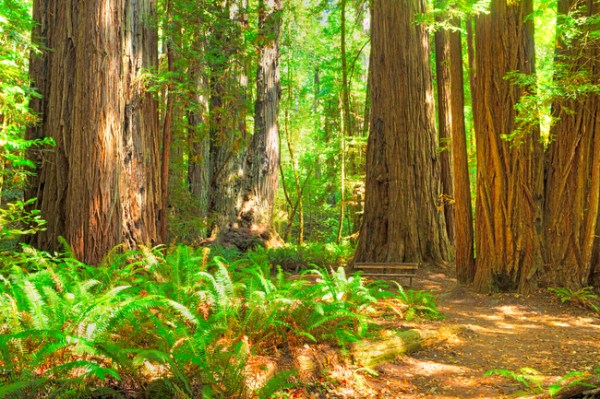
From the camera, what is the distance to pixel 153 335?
429 cm

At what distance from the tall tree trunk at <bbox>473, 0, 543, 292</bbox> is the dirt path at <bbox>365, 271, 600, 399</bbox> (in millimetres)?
561

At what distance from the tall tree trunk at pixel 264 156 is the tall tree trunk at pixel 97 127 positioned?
A: 6243mm

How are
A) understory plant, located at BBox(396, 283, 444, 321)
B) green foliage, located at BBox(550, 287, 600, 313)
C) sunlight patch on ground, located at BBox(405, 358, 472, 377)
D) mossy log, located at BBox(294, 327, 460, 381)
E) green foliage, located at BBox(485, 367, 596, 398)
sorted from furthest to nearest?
green foliage, located at BBox(550, 287, 600, 313)
understory plant, located at BBox(396, 283, 444, 321)
sunlight patch on ground, located at BBox(405, 358, 472, 377)
mossy log, located at BBox(294, 327, 460, 381)
green foliage, located at BBox(485, 367, 596, 398)

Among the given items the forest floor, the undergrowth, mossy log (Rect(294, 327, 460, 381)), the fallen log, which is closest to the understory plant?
the forest floor

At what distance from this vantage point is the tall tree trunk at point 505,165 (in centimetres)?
806

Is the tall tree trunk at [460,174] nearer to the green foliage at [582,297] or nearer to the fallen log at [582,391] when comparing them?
the green foliage at [582,297]

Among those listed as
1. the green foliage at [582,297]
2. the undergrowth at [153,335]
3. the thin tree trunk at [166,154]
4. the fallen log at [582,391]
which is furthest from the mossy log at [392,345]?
the thin tree trunk at [166,154]

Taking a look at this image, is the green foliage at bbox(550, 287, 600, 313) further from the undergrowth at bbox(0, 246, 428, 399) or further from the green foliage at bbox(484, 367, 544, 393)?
the undergrowth at bbox(0, 246, 428, 399)

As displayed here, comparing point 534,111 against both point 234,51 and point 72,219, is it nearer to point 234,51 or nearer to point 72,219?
point 234,51

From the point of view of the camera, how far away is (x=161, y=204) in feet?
27.9

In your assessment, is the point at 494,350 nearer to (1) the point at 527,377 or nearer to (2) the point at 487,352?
(2) the point at 487,352

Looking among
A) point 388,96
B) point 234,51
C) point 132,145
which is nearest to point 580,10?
point 388,96

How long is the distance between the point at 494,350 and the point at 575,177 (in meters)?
3.51

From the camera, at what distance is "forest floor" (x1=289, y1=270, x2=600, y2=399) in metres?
4.69
